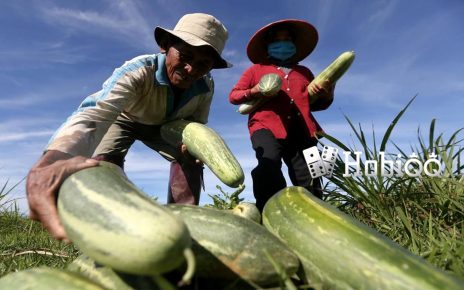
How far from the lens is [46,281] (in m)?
1.56

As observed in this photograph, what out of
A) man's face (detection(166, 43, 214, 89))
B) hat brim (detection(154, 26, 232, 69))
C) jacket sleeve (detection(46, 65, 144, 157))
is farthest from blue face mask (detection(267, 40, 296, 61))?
jacket sleeve (detection(46, 65, 144, 157))

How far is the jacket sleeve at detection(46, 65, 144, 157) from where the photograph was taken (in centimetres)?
256

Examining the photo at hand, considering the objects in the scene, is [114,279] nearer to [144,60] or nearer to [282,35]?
[144,60]

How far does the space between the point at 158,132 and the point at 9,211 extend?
2875 mm

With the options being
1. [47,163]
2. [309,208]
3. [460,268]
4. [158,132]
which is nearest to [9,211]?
[158,132]

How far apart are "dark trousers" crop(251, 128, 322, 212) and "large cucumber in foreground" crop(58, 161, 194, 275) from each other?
11.1ft

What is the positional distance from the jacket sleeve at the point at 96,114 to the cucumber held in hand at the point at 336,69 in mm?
2218

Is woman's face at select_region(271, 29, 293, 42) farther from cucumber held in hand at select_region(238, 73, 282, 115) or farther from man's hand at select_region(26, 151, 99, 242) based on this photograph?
man's hand at select_region(26, 151, 99, 242)

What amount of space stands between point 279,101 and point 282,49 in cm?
72

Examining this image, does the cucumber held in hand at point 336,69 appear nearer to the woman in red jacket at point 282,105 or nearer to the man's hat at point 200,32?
the woman in red jacket at point 282,105

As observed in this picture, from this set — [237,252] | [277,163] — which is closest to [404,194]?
[277,163]

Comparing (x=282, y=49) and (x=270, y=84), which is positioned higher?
(x=282, y=49)

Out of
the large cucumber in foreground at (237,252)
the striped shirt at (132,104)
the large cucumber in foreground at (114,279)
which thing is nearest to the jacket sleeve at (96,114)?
the striped shirt at (132,104)

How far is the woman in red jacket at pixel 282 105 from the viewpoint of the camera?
5039mm
